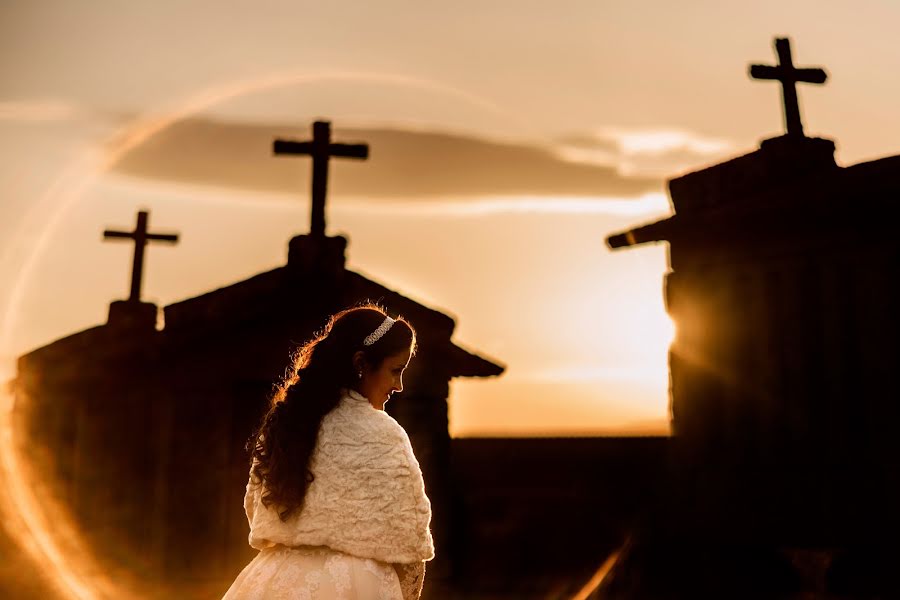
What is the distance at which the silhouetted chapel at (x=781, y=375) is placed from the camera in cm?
865

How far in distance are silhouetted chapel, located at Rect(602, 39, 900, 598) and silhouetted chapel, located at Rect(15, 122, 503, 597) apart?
110 inches

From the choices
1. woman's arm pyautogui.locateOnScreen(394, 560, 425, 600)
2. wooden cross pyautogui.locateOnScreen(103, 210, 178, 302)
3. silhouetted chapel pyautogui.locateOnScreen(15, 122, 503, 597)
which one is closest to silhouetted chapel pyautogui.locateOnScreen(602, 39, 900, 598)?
silhouetted chapel pyautogui.locateOnScreen(15, 122, 503, 597)

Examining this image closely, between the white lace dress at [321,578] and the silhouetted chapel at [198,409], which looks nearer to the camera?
the white lace dress at [321,578]

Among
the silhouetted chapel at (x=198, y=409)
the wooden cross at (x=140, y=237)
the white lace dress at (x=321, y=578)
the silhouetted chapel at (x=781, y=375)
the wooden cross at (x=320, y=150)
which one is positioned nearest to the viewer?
the white lace dress at (x=321, y=578)

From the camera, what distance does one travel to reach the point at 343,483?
3.50m

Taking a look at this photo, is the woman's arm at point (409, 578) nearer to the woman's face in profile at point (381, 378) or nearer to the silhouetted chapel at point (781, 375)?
the woman's face in profile at point (381, 378)

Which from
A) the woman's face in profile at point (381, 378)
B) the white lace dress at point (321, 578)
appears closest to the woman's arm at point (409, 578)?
the white lace dress at point (321, 578)

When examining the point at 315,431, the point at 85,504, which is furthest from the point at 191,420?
the point at 315,431

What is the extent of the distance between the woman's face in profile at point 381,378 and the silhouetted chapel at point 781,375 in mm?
6225

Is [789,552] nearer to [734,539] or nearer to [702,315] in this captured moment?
[734,539]

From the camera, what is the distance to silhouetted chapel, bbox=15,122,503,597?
1088cm

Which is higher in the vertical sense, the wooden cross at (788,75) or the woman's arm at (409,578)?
the wooden cross at (788,75)

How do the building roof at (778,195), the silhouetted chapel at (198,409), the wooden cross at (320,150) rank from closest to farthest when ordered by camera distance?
1. the building roof at (778,195)
2. the silhouetted chapel at (198,409)
3. the wooden cross at (320,150)

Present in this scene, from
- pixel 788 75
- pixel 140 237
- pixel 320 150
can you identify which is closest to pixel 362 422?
pixel 320 150
